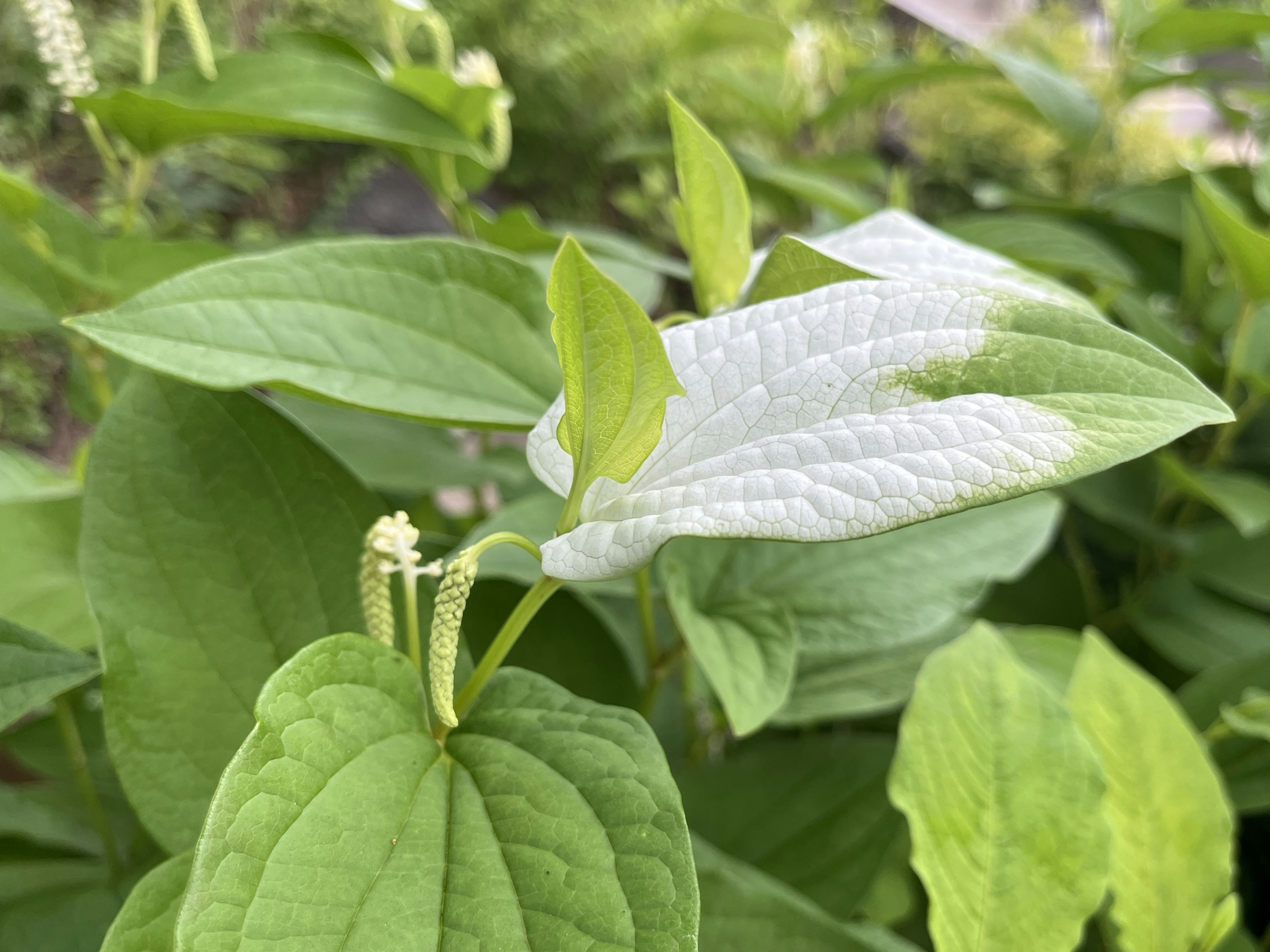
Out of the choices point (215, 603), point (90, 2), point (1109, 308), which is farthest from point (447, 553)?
point (90, 2)

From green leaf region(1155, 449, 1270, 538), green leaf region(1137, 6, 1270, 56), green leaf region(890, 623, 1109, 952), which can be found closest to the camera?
green leaf region(890, 623, 1109, 952)

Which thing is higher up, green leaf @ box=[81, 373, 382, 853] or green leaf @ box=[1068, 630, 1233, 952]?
green leaf @ box=[81, 373, 382, 853]

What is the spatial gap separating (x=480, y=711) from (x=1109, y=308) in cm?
51

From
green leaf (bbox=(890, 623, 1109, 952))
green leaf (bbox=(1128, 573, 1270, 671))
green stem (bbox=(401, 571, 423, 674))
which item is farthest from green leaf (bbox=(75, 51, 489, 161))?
green leaf (bbox=(1128, 573, 1270, 671))

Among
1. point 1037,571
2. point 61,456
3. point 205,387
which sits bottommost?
point 61,456

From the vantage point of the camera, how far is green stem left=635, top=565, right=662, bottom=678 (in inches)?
13.0

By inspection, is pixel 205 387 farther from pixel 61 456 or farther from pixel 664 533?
pixel 61 456

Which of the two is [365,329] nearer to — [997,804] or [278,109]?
[278,109]

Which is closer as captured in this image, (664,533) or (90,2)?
(664,533)

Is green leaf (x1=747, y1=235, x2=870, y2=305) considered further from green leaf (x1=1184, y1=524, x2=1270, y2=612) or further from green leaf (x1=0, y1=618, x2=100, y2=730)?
green leaf (x1=1184, y1=524, x2=1270, y2=612)

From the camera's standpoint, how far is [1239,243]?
43 cm

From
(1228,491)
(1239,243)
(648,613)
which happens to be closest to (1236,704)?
(1228,491)

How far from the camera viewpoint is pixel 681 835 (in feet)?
0.61

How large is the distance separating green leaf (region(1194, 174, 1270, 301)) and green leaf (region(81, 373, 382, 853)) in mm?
432
